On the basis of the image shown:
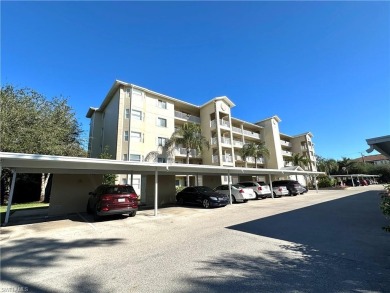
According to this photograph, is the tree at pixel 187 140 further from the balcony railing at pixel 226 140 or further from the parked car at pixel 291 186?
the parked car at pixel 291 186

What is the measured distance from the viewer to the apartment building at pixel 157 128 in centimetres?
2564

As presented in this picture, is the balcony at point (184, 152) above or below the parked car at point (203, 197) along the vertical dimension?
above

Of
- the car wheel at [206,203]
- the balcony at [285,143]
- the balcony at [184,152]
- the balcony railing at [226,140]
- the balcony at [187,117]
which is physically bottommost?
the car wheel at [206,203]

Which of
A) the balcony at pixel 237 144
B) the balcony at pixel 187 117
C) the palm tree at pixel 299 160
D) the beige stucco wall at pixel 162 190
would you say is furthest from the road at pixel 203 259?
the palm tree at pixel 299 160

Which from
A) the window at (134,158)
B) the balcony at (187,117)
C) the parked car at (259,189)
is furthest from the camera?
the balcony at (187,117)

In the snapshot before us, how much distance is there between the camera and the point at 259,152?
36906 millimetres

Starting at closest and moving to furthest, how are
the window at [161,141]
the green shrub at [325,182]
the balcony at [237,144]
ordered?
the window at [161,141] → the balcony at [237,144] → the green shrub at [325,182]

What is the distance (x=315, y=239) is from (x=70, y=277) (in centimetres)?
633

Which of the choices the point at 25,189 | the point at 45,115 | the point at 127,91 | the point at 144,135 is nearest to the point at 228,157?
the point at 144,135

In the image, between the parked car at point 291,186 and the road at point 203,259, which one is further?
the parked car at point 291,186

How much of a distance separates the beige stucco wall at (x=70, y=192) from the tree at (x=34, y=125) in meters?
6.66

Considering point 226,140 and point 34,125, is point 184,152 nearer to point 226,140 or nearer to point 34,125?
point 226,140

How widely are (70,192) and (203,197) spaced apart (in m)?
8.72

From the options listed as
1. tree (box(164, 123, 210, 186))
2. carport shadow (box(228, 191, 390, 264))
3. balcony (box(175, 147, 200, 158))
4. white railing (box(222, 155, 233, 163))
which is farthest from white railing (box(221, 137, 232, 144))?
carport shadow (box(228, 191, 390, 264))
